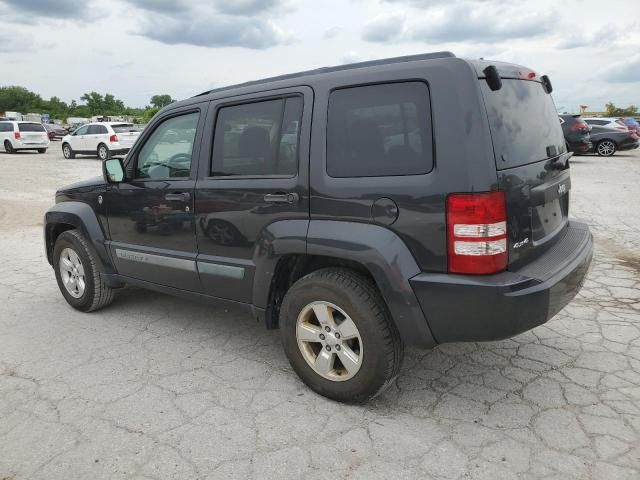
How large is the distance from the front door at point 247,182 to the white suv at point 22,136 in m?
25.1

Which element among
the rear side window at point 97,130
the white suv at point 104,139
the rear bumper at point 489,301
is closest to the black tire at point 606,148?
the white suv at point 104,139

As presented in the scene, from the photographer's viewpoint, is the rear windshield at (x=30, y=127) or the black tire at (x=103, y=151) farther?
the rear windshield at (x=30, y=127)

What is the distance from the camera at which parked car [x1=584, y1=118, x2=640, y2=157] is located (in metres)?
19.1

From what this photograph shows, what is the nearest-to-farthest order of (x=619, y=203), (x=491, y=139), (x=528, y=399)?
(x=491, y=139)
(x=528, y=399)
(x=619, y=203)

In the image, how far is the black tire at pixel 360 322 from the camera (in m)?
2.72

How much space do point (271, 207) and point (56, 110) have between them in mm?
111281

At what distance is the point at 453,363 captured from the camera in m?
3.48

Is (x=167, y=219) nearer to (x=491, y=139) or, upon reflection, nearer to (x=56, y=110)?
(x=491, y=139)

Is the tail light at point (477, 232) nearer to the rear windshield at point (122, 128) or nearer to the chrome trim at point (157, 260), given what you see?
the chrome trim at point (157, 260)

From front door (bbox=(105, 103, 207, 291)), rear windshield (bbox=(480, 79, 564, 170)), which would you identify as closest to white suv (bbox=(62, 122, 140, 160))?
front door (bbox=(105, 103, 207, 291))

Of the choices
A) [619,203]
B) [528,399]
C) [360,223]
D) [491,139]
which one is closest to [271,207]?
[360,223]

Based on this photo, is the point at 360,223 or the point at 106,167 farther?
the point at 106,167

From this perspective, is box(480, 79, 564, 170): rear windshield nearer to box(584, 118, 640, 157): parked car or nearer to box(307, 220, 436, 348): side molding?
box(307, 220, 436, 348): side molding

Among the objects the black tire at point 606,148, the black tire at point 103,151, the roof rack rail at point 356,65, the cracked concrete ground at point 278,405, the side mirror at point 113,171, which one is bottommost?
the black tire at point 606,148
